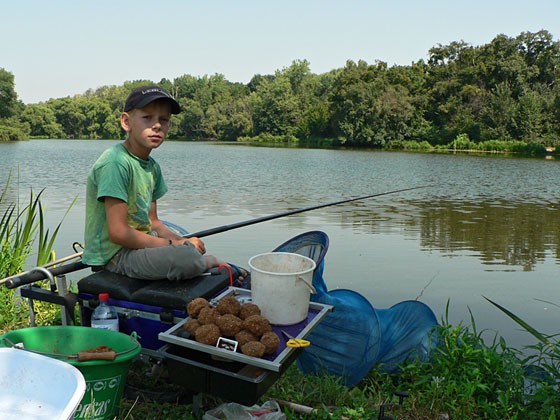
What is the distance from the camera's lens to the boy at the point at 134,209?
2.64 meters

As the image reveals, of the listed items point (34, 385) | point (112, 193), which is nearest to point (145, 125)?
point (112, 193)

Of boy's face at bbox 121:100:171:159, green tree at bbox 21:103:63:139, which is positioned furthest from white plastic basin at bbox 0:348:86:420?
green tree at bbox 21:103:63:139

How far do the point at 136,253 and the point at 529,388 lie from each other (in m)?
2.16

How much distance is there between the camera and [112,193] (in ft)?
8.55

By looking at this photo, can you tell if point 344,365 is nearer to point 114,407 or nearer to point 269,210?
point 114,407

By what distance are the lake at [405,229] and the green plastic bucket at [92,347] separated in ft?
10.1

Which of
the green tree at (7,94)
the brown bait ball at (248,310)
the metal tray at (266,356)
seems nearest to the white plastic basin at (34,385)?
the metal tray at (266,356)

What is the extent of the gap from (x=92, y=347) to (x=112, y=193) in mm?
738

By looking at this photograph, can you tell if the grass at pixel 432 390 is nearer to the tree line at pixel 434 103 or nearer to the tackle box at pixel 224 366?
the tackle box at pixel 224 366

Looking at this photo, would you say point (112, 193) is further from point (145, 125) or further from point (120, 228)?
point (145, 125)

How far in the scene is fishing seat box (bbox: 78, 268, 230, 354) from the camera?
248cm

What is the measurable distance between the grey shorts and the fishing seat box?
39 mm

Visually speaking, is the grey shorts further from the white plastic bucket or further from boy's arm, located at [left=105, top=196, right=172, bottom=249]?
the white plastic bucket

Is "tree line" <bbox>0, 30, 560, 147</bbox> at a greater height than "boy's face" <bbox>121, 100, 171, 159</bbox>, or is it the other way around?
"tree line" <bbox>0, 30, 560, 147</bbox>
